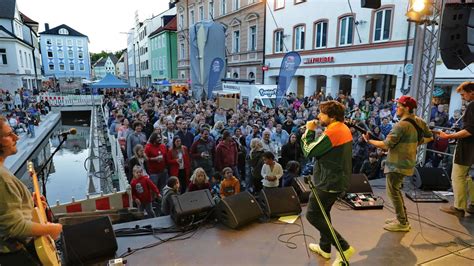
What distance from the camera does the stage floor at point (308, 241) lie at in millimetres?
3387

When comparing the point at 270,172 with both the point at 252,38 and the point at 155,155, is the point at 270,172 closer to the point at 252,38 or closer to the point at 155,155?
the point at 155,155

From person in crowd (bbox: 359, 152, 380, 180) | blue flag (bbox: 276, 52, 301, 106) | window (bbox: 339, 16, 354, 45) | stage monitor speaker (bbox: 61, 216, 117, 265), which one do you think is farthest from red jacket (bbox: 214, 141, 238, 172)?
window (bbox: 339, 16, 354, 45)

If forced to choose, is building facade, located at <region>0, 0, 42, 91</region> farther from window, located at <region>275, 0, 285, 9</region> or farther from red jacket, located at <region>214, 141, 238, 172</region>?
red jacket, located at <region>214, 141, 238, 172</region>

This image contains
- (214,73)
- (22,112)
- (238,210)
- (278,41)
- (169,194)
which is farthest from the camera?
(278,41)

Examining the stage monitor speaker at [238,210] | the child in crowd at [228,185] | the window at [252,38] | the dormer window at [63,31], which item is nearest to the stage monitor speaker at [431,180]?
the stage monitor speaker at [238,210]

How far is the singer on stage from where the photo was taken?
2816 mm

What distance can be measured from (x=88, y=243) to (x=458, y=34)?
670cm

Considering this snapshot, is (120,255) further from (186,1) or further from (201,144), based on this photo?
(186,1)

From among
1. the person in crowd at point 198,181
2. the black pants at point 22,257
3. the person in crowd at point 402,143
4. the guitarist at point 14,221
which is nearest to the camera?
the guitarist at point 14,221

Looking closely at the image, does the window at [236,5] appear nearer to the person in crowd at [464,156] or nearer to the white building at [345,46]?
the white building at [345,46]

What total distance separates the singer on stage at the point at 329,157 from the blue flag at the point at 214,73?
11.5 metres

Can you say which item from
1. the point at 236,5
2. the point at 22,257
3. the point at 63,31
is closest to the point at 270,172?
the point at 22,257

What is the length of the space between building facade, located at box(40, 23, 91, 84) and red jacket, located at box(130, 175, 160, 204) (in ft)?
235

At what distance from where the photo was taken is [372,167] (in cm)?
662
